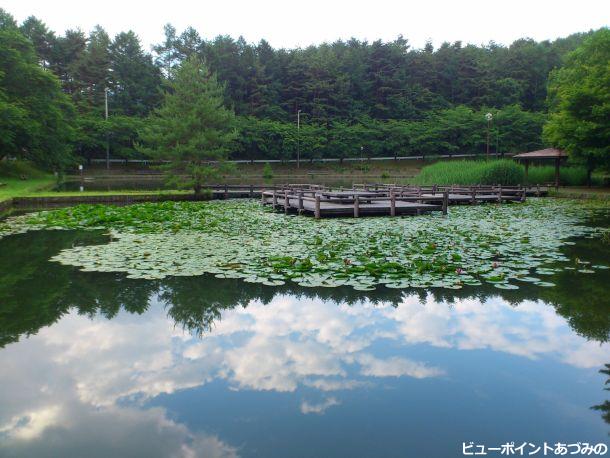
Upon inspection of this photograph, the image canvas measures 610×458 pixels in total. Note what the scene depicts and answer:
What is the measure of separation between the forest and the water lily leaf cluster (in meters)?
29.7

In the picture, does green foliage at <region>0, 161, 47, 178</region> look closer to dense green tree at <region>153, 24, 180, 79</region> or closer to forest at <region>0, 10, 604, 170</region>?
forest at <region>0, 10, 604, 170</region>

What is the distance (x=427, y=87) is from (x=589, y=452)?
72383mm

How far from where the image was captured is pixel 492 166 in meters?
27.2

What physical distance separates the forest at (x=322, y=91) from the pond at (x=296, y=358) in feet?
119

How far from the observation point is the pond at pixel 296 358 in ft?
11.0

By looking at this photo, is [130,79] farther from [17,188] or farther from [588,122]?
[588,122]

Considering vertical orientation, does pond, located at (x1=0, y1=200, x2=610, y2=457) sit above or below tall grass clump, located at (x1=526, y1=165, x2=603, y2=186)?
below

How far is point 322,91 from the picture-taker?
2542 inches

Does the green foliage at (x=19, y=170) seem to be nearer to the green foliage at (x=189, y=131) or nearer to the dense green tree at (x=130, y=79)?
the green foliage at (x=189, y=131)

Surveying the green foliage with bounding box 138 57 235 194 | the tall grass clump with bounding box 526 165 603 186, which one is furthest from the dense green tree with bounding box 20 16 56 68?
the tall grass clump with bounding box 526 165 603 186

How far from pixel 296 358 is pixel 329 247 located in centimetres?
516

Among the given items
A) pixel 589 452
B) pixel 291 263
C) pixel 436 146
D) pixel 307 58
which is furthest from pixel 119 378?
pixel 307 58

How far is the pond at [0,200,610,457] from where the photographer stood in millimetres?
3346

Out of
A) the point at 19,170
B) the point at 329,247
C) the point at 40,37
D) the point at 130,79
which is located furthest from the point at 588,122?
the point at 40,37
